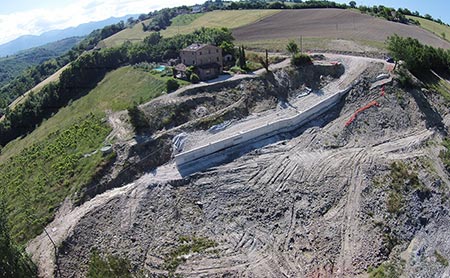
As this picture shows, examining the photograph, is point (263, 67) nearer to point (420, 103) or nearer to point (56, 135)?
point (420, 103)

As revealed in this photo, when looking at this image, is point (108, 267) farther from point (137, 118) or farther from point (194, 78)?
point (194, 78)

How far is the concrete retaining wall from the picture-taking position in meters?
49.9

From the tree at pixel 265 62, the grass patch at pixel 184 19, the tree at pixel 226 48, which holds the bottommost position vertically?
the tree at pixel 265 62

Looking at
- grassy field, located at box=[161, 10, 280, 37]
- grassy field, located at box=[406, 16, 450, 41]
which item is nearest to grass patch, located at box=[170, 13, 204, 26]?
grassy field, located at box=[161, 10, 280, 37]

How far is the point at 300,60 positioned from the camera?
67375mm

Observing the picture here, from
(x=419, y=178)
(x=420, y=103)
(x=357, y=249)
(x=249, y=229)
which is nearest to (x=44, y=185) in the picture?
(x=249, y=229)

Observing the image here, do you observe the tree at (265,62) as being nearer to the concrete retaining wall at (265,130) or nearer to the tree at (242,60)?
the tree at (242,60)

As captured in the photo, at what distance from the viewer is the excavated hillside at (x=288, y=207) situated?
3862 cm

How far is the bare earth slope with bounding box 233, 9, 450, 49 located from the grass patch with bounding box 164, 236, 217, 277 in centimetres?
6567

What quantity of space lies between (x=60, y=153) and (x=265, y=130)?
2993 cm

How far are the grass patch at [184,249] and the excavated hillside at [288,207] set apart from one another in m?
0.11

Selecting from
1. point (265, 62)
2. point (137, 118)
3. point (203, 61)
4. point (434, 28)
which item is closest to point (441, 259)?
point (137, 118)

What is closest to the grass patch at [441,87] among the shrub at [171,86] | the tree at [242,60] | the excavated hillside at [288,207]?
the excavated hillside at [288,207]

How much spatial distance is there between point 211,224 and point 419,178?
85.5ft
